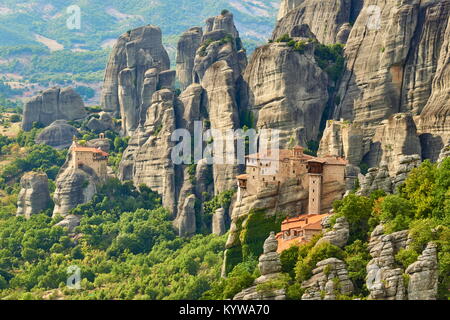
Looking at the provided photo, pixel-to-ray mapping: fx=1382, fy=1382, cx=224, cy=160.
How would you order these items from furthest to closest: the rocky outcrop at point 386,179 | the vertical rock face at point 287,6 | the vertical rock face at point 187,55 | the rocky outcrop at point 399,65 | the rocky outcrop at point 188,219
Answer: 1. the vertical rock face at point 187,55
2. the vertical rock face at point 287,6
3. the rocky outcrop at point 188,219
4. the rocky outcrop at point 399,65
5. the rocky outcrop at point 386,179

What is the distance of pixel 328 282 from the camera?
68.6 metres

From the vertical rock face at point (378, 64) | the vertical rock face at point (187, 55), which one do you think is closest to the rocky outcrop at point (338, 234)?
the vertical rock face at point (378, 64)

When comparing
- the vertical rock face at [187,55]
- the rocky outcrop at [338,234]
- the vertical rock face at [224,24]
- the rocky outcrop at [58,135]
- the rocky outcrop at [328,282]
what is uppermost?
the vertical rock face at [224,24]

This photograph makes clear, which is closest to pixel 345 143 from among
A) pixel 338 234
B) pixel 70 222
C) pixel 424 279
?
pixel 338 234

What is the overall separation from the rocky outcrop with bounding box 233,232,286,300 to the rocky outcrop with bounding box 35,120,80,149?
2196 inches

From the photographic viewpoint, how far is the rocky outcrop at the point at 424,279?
64.3 metres

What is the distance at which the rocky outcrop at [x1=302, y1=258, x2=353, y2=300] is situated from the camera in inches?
2670

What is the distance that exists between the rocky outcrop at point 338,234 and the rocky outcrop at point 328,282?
9.09ft

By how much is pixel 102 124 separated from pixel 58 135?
4.33 metres

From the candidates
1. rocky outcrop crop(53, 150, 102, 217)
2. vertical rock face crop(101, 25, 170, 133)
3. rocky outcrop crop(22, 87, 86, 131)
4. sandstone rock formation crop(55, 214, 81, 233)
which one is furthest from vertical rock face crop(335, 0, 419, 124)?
rocky outcrop crop(22, 87, 86, 131)

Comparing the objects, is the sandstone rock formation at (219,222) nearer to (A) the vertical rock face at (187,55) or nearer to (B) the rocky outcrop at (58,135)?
(A) the vertical rock face at (187,55)

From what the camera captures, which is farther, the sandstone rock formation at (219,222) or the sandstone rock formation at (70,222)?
the sandstone rock formation at (70,222)

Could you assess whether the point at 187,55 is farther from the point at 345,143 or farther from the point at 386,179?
the point at 386,179

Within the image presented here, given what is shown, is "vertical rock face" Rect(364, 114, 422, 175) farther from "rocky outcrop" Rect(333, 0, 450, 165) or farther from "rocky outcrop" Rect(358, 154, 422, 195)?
"rocky outcrop" Rect(358, 154, 422, 195)
